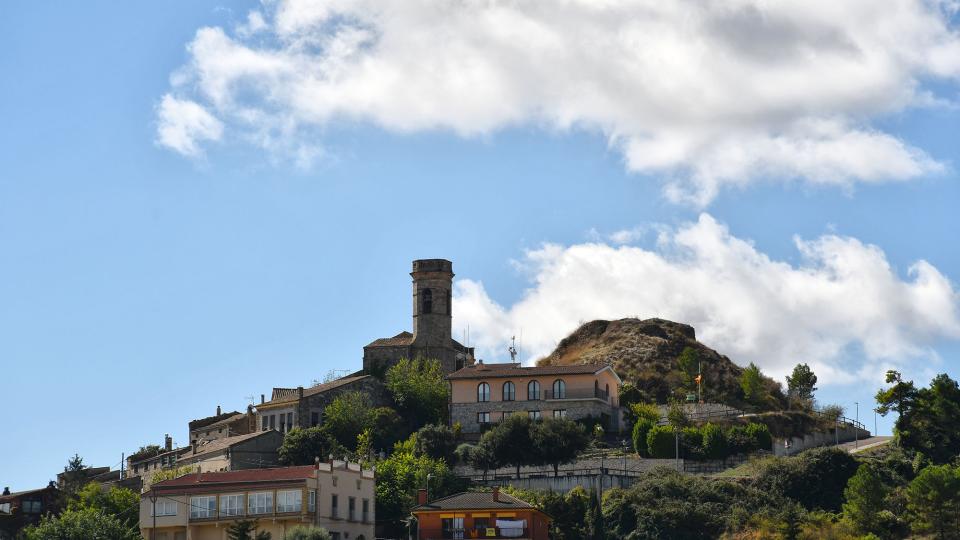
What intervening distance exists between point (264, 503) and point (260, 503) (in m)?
0.22

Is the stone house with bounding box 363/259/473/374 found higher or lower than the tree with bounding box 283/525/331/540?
higher

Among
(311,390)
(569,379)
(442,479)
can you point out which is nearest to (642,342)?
(569,379)

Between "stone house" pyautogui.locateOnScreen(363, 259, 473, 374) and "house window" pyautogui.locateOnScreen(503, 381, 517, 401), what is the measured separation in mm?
11086

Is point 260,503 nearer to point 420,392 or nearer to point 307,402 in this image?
point 307,402

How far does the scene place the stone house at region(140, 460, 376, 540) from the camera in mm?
89500

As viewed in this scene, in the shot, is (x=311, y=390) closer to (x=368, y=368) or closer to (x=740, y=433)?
(x=368, y=368)

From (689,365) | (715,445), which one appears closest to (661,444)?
(715,445)

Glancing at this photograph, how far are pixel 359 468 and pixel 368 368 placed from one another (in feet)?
111

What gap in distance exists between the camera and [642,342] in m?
132

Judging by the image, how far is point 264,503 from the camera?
8994cm

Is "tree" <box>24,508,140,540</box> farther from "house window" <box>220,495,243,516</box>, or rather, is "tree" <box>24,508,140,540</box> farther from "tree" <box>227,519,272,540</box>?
"tree" <box>227,519,272,540</box>

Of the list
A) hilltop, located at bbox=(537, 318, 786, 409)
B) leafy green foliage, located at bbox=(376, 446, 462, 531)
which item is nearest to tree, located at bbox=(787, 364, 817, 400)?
hilltop, located at bbox=(537, 318, 786, 409)

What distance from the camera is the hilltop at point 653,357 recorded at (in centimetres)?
12381

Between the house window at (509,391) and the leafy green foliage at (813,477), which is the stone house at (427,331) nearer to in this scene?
the house window at (509,391)
